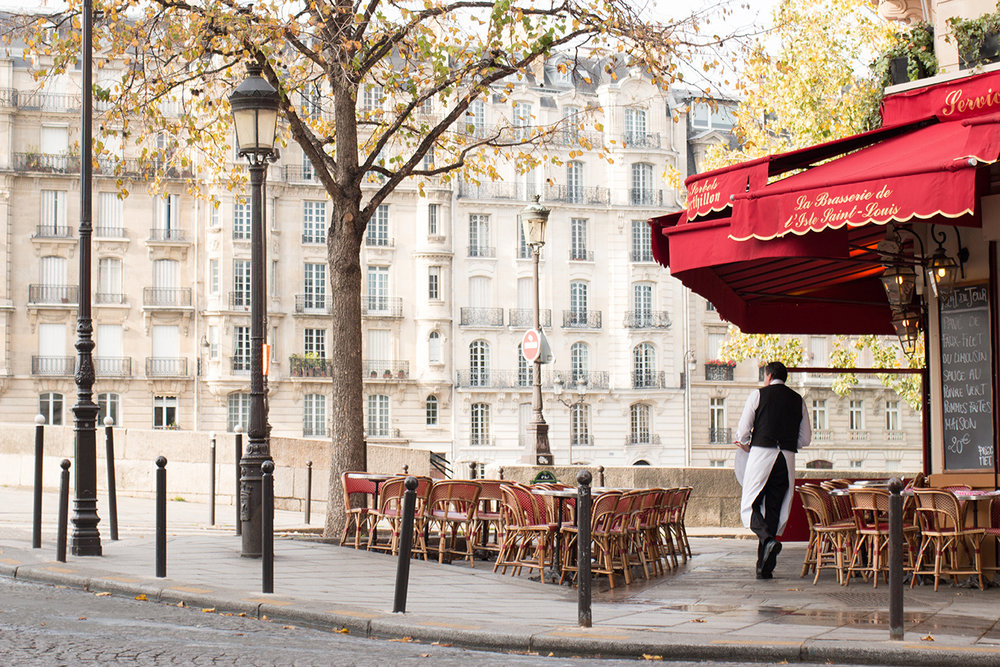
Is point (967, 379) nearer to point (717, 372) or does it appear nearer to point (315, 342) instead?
point (315, 342)

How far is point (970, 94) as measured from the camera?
11.1 meters

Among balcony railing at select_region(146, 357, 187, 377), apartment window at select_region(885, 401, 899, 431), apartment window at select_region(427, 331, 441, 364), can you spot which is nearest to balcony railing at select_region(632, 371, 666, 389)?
apartment window at select_region(427, 331, 441, 364)

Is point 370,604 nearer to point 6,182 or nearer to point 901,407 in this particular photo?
point 6,182

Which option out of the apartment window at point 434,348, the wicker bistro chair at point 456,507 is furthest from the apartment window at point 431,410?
the wicker bistro chair at point 456,507

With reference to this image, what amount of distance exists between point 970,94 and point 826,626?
538cm

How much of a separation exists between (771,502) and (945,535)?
1.60 m

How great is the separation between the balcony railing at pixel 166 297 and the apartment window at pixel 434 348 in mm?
11139

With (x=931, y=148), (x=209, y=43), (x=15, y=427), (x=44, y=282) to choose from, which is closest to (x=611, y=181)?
(x=44, y=282)

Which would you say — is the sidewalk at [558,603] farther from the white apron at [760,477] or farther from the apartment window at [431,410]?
the apartment window at [431,410]

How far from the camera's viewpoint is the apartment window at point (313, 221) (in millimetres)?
58875

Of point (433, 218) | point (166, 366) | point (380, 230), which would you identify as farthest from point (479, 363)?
point (166, 366)

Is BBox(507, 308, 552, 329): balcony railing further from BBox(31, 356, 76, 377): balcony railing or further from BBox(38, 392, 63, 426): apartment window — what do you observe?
BBox(38, 392, 63, 426): apartment window

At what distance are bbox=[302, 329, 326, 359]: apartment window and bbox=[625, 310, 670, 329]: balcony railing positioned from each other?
15066mm

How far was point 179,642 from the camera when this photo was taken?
753 centimetres
